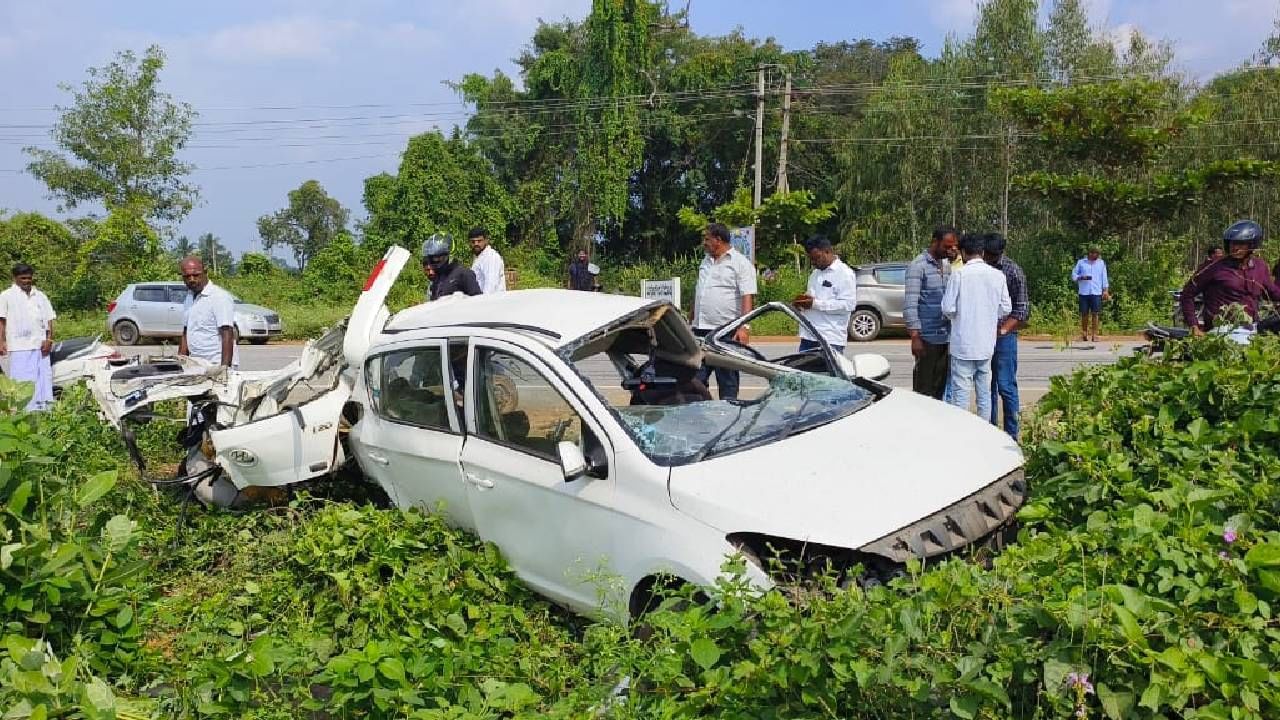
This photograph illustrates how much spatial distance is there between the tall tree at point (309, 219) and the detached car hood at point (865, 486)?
199ft

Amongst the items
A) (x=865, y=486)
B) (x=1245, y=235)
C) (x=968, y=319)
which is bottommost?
(x=865, y=486)

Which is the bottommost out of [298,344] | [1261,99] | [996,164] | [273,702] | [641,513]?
[298,344]

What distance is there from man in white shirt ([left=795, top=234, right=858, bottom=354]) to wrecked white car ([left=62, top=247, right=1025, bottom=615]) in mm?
1679

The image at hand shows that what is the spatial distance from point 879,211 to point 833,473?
32.0 m

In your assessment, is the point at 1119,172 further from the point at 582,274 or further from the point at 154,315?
the point at 154,315

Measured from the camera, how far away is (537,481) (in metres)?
4.57

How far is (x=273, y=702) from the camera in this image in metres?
3.51

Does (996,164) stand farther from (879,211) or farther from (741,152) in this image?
(741,152)

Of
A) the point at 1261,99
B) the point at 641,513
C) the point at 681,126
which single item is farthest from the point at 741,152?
the point at 641,513

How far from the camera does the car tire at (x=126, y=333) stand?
74.9ft

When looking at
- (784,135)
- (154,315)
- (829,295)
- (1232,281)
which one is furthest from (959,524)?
(784,135)

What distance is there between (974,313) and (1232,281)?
1686 mm

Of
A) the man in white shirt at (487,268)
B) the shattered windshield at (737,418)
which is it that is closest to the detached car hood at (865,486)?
the shattered windshield at (737,418)

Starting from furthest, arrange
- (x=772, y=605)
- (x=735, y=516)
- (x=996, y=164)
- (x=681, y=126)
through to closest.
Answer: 1. (x=681, y=126)
2. (x=996, y=164)
3. (x=735, y=516)
4. (x=772, y=605)
